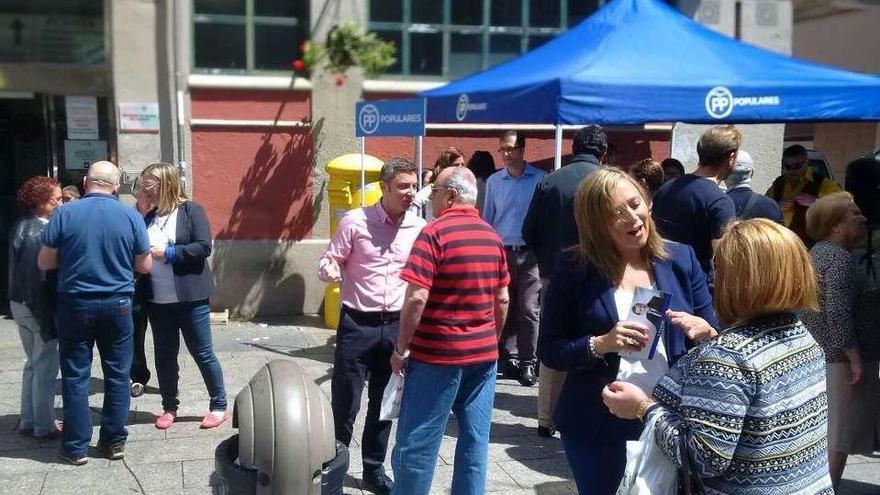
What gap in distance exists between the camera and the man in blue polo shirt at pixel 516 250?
744 cm

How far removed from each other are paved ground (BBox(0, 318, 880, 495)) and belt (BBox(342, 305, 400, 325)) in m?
0.92

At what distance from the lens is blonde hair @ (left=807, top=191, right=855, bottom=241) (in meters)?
4.84

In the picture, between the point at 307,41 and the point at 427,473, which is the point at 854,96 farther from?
the point at 307,41

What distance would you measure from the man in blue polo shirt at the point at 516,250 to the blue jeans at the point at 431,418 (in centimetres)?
304

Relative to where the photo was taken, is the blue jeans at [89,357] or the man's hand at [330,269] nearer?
the man's hand at [330,269]

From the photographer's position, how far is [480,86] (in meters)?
7.39

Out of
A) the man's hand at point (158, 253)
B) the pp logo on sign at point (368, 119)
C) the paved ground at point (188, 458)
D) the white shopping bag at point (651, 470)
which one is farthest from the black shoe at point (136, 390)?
the white shopping bag at point (651, 470)

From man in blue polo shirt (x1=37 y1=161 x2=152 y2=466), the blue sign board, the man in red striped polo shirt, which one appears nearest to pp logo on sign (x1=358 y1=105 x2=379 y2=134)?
the blue sign board

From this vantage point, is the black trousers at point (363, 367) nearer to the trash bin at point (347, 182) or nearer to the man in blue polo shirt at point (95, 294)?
the man in blue polo shirt at point (95, 294)

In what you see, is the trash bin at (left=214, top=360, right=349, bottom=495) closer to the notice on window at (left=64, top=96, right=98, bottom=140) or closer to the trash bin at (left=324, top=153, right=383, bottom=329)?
the trash bin at (left=324, top=153, right=383, bottom=329)

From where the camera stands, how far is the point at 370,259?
5109 mm

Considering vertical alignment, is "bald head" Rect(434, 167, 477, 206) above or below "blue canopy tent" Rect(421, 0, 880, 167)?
below

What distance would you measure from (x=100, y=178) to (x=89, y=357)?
40.4 inches

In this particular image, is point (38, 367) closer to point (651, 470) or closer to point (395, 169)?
point (395, 169)
